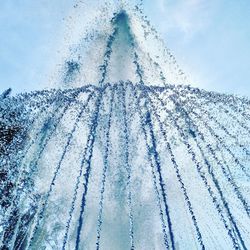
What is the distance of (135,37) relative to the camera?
932 inches

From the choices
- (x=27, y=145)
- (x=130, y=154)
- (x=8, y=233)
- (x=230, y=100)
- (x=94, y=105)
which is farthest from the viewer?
(x=27, y=145)

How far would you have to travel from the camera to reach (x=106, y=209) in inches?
859

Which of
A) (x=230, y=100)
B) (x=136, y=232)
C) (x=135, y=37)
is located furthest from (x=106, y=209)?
(x=135, y=37)

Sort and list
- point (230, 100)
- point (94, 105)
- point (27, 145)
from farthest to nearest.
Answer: point (27, 145)
point (94, 105)
point (230, 100)

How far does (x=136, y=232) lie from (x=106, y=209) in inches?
92.4

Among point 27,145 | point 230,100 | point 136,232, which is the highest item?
point 27,145

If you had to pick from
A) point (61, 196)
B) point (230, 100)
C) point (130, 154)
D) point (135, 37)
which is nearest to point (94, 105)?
point (130, 154)

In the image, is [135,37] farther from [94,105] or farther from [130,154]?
[130,154]

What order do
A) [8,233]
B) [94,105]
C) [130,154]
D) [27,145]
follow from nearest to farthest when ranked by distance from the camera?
[94,105] < [130,154] < [8,233] < [27,145]

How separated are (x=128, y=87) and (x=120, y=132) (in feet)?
9.32

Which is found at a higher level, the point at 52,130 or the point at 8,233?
the point at 52,130

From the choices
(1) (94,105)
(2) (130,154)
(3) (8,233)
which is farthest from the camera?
(3) (8,233)

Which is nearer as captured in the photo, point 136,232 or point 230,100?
point 230,100

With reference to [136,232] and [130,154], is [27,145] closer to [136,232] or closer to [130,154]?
[130,154]
